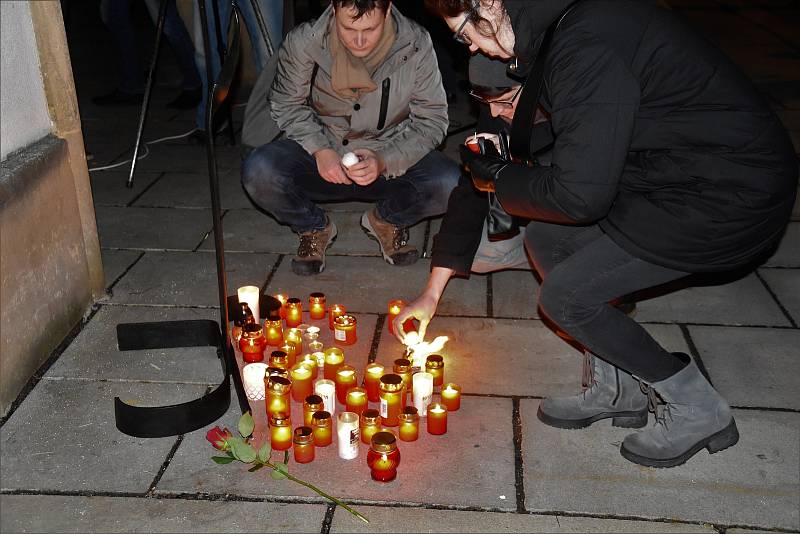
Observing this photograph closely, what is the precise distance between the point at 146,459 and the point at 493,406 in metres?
1.19

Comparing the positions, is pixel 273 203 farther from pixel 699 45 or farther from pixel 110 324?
pixel 699 45

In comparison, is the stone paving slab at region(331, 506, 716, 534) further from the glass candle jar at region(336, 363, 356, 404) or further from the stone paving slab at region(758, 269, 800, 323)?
the stone paving slab at region(758, 269, 800, 323)

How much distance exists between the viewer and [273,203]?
4.16 meters

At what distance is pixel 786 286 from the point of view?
3.97 meters

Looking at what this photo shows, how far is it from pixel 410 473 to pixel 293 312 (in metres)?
1.09

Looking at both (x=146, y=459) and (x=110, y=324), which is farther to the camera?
(x=110, y=324)

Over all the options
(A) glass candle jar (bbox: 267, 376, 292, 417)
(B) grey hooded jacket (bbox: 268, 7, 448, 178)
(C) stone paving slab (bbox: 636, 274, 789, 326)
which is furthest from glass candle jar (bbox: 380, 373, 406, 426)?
(B) grey hooded jacket (bbox: 268, 7, 448, 178)

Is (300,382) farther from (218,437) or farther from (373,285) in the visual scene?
(373,285)

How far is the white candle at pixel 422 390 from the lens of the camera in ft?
9.58

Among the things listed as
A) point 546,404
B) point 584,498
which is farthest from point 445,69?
point 584,498

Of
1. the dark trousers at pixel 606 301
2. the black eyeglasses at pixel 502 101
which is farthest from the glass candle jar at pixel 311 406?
the black eyeglasses at pixel 502 101

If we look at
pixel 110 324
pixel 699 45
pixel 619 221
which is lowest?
pixel 110 324

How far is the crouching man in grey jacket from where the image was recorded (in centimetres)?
380

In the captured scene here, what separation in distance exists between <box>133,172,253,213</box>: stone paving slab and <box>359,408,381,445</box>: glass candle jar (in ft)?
8.21
